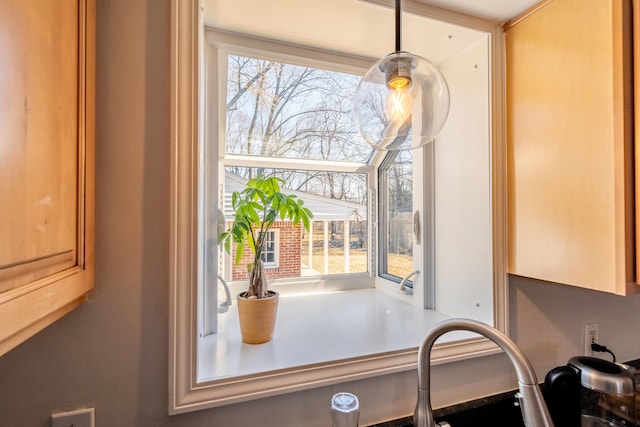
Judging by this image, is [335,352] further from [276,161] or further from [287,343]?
[276,161]

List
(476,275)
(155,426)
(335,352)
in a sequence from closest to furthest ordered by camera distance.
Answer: (155,426)
(335,352)
(476,275)

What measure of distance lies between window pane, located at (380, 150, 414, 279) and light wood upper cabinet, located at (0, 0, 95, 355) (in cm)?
119

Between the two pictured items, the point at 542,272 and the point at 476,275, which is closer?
the point at 542,272

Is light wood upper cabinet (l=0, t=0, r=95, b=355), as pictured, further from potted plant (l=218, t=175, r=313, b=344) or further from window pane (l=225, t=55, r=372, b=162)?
window pane (l=225, t=55, r=372, b=162)

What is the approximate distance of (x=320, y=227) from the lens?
58.3 inches

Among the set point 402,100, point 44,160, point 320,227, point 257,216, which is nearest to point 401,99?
point 402,100

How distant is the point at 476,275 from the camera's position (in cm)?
102

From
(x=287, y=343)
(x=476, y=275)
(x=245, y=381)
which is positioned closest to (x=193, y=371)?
(x=245, y=381)

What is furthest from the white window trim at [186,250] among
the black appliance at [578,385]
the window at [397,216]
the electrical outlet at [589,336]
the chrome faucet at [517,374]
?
the electrical outlet at [589,336]

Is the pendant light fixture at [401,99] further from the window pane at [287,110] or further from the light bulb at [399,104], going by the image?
the window pane at [287,110]

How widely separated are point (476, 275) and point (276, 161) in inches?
38.7

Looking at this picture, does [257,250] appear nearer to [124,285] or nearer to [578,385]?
[124,285]

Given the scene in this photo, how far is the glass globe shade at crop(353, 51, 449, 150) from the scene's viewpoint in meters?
0.72

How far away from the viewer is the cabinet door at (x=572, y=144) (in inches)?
26.2
